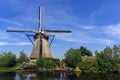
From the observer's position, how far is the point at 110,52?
76.4 m

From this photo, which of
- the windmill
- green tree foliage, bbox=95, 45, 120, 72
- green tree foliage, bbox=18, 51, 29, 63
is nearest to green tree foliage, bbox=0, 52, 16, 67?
green tree foliage, bbox=18, 51, 29, 63

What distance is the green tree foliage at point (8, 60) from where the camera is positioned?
290ft

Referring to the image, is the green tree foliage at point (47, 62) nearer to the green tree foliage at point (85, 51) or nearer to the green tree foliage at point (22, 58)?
the green tree foliage at point (22, 58)

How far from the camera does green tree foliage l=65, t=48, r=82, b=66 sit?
266 ft

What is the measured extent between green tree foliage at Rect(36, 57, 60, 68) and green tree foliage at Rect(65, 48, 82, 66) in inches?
221

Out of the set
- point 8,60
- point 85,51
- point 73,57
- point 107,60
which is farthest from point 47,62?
point 85,51

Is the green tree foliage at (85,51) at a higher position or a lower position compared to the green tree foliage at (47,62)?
higher

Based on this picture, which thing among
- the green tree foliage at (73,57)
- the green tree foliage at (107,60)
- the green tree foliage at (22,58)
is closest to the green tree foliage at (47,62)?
the green tree foliage at (73,57)

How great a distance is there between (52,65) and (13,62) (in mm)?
19486

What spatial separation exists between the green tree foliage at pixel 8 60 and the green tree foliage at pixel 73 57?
62.3ft

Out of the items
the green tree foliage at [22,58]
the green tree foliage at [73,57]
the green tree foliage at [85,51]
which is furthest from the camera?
the green tree foliage at [85,51]

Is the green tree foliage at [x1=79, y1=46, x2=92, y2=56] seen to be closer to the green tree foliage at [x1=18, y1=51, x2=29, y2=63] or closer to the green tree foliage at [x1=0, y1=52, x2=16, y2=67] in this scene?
the green tree foliage at [x1=18, y1=51, x2=29, y2=63]

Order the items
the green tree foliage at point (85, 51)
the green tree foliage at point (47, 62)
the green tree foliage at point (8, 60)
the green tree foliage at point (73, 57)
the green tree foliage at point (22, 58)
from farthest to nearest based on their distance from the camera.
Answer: the green tree foliage at point (85, 51), the green tree foliage at point (22, 58), the green tree foliage at point (8, 60), the green tree foliage at point (73, 57), the green tree foliage at point (47, 62)

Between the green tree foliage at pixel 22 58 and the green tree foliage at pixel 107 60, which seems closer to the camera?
the green tree foliage at pixel 107 60
